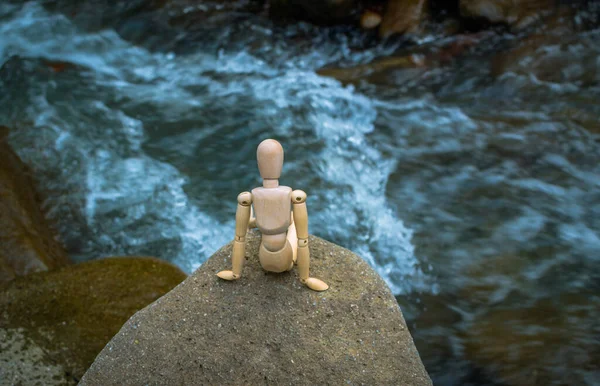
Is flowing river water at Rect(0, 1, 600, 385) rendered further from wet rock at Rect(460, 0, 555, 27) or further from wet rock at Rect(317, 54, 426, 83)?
wet rock at Rect(460, 0, 555, 27)

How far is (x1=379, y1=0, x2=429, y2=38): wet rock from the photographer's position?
732 centimetres

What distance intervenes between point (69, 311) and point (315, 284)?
1583 millimetres

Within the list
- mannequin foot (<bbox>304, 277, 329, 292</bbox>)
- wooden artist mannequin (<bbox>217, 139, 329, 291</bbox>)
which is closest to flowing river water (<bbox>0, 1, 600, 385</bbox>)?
mannequin foot (<bbox>304, 277, 329, 292</bbox>)

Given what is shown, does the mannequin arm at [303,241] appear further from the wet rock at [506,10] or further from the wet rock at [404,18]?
the wet rock at [506,10]

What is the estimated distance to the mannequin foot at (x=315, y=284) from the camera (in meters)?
3.00

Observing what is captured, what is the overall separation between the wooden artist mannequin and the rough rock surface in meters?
0.16

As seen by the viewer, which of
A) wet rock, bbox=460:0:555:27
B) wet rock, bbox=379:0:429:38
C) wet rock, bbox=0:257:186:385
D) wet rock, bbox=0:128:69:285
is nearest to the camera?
wet rock, bbox=0:257:186:385

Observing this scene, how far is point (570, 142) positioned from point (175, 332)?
14.3 feet

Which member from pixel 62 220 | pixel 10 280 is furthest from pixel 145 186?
pixel 10 280

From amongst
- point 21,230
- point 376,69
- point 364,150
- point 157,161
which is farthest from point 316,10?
point 21,230

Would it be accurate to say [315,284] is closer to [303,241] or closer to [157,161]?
[303,241]

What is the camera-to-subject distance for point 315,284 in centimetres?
300

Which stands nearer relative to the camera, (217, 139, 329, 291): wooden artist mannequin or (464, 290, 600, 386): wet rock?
(217, 139, 329, 291): wooden artist mannequin

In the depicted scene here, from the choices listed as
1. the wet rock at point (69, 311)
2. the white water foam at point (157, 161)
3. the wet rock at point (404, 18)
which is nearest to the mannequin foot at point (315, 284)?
the wet rock at point (69, 311)
